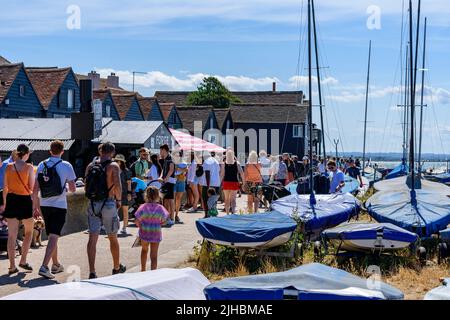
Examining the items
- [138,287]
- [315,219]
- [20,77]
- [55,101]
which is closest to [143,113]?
[55,101]

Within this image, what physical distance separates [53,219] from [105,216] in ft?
2.42

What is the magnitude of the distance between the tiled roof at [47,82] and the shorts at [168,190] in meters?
33.2

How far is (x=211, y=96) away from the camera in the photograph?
75.8 metres

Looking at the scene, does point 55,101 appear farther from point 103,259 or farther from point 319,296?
point 319,296

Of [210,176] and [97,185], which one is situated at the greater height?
[97,185]

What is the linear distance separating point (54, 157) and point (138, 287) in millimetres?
4079

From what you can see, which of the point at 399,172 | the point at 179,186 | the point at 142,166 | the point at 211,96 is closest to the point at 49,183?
the point at 142,166

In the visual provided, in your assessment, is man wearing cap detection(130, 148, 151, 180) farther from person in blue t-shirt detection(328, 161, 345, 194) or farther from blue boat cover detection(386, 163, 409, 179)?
blue boat cover detection(386, 163, 409, 179)

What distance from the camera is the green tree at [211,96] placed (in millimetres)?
75500

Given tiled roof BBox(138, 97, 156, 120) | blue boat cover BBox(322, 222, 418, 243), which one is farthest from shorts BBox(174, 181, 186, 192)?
tiled roof BBox(138, 97, 156, 120)

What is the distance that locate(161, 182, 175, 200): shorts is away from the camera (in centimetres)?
1541

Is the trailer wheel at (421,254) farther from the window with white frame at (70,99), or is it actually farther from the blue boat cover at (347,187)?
the window with white frame at (70,99)

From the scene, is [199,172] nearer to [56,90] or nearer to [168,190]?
[168,190]

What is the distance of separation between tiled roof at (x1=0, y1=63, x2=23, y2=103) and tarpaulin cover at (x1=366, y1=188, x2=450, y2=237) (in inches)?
1264
